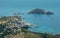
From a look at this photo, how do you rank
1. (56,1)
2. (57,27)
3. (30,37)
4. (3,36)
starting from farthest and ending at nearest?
(56,1)
(57,27)
(3,36)
(30,37)

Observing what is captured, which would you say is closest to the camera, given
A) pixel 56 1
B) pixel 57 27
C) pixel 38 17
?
pixel 57 27

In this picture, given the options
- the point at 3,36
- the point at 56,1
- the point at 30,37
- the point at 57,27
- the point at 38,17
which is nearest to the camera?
the point at 30,37

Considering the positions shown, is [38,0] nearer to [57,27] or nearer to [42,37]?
[57,27]

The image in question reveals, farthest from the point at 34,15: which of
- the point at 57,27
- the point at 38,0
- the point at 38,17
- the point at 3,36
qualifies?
the point at 38,0

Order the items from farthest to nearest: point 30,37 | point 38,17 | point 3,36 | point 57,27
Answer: point 38,17, point 57,27, point 3,36, point 30,37

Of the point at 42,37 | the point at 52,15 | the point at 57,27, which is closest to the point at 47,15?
the point at 52,15

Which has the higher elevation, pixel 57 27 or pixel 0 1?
pixel 0 1

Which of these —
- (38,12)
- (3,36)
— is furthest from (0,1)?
(3,36)

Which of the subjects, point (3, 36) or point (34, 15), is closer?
point (3, 36)

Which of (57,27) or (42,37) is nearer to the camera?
(42,37)

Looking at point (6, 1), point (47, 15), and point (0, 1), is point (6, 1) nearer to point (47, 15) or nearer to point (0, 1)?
point (0, 1)
